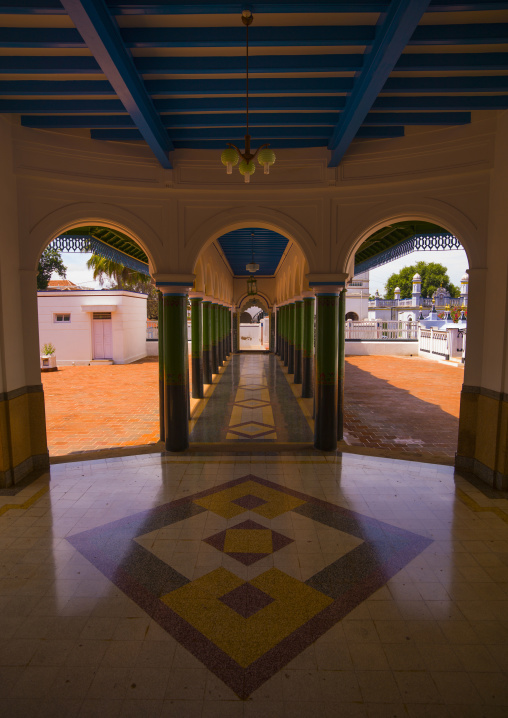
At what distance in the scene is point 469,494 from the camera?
5.44m

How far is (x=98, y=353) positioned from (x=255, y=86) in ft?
59.9

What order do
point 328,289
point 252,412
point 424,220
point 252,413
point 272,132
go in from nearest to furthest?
point 272,132
point 424,220
point 328,289
point 252,413
point 252,412

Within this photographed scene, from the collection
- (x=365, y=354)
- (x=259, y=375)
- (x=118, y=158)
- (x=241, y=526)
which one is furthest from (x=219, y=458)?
(x=365, y=354)

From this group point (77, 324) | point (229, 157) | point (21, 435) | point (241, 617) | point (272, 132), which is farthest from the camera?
point (77, 324)

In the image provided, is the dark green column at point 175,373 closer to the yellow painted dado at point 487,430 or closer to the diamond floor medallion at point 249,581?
the diamond floor medallion at point 249,581

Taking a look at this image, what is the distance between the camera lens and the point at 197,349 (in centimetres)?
1230

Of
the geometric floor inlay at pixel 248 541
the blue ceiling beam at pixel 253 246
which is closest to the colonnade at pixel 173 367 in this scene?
the geometric floor inlay at pixel 248 541

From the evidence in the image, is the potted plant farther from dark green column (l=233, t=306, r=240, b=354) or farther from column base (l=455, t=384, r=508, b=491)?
column base (l=455, t=384, r=508, b=491)

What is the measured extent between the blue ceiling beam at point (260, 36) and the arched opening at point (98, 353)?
275cm

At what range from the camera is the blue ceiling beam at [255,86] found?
4.91 meters

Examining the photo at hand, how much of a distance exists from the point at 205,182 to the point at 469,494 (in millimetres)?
5578

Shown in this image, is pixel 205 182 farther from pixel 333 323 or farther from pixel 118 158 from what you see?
pixel 333 323

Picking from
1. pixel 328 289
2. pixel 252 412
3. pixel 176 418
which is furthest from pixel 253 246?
pixel 176 418

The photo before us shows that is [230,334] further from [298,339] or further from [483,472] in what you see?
[483,472]
